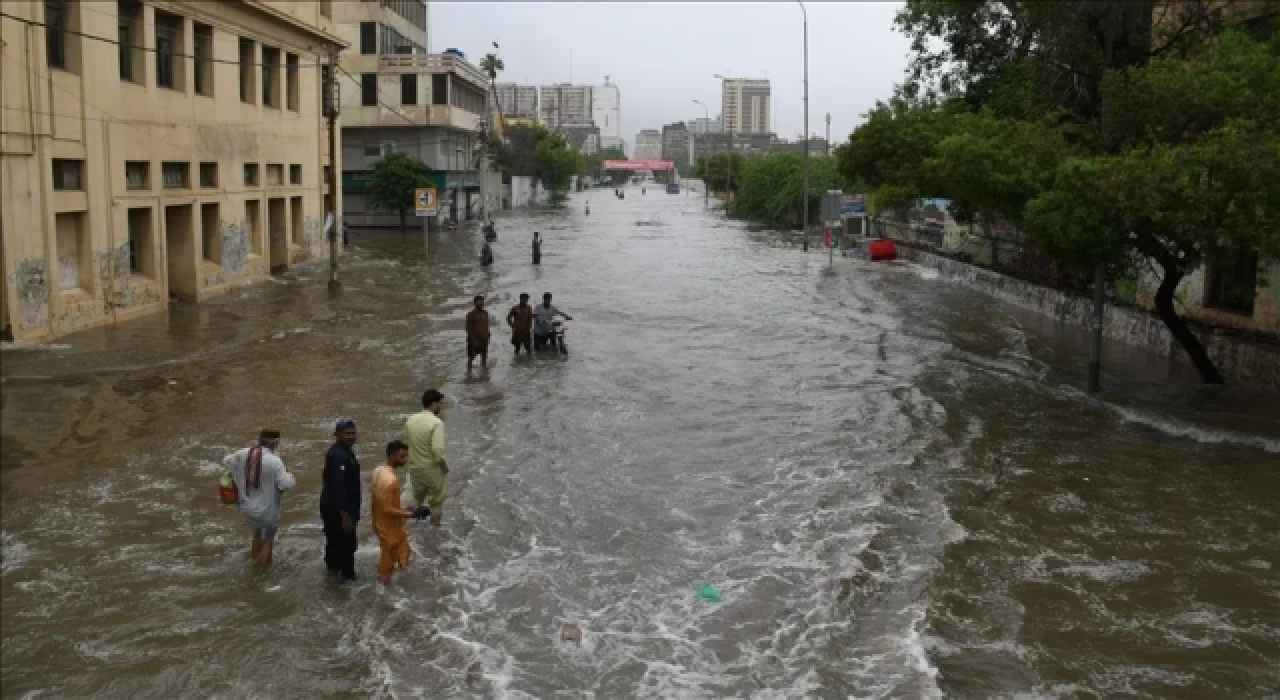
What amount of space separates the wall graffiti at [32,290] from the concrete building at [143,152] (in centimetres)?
3

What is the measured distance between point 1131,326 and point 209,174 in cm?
2310

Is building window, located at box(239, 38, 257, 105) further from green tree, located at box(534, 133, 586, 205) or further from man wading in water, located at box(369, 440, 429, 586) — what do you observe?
green tree, located at box(534, 133, 586, 205)

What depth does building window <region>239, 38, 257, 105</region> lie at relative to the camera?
3328 centimetres

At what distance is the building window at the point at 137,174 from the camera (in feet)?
83.1

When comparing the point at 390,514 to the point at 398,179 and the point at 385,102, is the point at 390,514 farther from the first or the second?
the point at 385,102

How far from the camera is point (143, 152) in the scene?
25.8 m

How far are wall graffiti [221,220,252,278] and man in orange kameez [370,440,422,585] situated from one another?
76.4 ft

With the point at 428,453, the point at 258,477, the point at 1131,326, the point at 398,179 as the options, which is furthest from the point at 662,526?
the point at 398,179

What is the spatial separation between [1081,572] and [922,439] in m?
5.41

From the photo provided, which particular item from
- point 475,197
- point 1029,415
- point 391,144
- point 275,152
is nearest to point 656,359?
point 1029,415

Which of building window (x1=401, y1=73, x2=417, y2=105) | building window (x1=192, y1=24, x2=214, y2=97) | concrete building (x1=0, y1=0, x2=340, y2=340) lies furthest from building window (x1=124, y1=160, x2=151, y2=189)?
building window (x1=401, y1=73, x2=417, y2=105)

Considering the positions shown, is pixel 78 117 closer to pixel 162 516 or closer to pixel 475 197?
pixel 162 516

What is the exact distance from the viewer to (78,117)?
2278 cm

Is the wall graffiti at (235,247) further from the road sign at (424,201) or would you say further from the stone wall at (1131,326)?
the stone wall at (1131,326)
